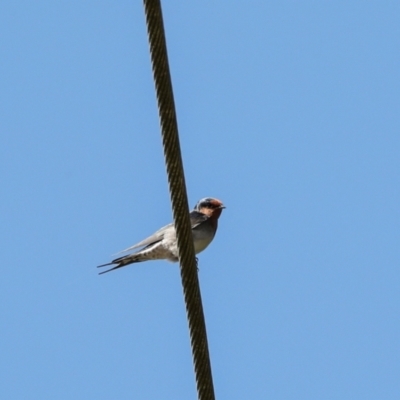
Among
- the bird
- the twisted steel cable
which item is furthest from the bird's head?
the twisted steel cable

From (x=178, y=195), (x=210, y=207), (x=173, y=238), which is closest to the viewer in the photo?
(x=178, y=195)

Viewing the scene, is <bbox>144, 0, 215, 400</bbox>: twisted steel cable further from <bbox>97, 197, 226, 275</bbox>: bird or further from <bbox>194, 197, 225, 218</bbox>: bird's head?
<bbox>194, 197, 225, 218</bbox>: bird's head

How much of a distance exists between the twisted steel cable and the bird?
481 cm

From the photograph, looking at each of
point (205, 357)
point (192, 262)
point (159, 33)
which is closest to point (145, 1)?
point (159, 33)

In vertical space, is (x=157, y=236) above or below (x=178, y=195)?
below

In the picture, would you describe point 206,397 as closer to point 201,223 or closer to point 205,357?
point 205,357

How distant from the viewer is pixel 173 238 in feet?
33.0

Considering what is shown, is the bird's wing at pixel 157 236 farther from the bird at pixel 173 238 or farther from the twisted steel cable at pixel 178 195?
the twisted steel cable at pixel 178 195

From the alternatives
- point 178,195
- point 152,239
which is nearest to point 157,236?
point 152,239

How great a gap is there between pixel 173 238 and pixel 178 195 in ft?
17.2

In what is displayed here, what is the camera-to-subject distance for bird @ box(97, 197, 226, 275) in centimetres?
1013

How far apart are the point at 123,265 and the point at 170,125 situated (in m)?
5.84

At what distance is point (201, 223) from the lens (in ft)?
35.6

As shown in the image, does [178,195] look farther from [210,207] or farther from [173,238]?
[210,207]
